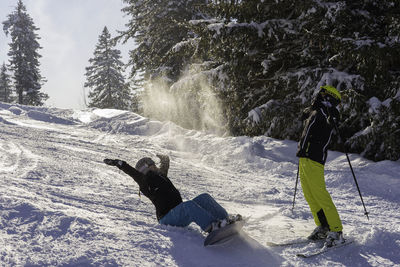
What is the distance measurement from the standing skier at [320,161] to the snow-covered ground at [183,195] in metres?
0.36

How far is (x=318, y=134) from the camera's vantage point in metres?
4.20

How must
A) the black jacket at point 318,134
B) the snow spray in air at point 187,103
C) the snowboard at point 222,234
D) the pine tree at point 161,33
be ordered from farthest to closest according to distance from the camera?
the pine tree at point 161,33 → the snow spray in air at point 187,103 → the black jacket at point 318,134 → the snowboard at point 222,234

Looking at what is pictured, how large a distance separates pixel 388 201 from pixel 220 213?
155 inches

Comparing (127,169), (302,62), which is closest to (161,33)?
(302,62)

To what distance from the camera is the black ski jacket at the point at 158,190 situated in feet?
14.9

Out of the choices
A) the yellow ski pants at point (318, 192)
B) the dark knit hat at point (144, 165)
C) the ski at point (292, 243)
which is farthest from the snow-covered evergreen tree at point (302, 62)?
the dark knit hat at point (144, 165)

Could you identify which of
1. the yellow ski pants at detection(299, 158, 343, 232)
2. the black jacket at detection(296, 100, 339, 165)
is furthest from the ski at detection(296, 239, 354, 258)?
the black jacket at detection(296, 100, 339, 165)

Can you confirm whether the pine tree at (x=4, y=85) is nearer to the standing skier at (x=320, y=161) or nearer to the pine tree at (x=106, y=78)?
the pine tree at (x=106, y=78)

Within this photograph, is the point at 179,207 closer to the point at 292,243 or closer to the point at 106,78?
the point at 292,243

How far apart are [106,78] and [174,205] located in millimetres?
35995

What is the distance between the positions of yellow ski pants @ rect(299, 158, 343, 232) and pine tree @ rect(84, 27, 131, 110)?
35361mm

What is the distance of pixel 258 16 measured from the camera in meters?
9.80

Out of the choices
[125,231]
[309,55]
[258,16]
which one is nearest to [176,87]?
[258,16]

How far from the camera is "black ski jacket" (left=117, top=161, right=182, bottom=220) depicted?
4527 mm
